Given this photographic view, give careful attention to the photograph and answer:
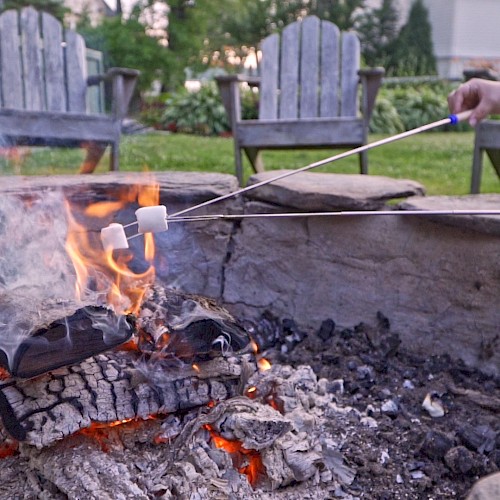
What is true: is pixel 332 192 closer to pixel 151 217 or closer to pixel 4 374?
pixel 151 217

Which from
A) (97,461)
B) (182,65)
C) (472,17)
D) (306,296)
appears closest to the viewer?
(97,461)

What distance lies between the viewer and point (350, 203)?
2.56 meters

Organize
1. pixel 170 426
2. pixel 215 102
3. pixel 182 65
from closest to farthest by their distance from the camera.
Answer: pixel 170 426
pixel 215 102
pixel 182 65

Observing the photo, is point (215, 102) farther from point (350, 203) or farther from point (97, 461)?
point (97, 461)

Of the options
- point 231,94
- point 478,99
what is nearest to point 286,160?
point 231,94

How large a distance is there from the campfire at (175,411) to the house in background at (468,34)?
17.6m

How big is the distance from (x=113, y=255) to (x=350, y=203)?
88 centimetres

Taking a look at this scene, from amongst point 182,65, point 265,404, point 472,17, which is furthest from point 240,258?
point 472,17

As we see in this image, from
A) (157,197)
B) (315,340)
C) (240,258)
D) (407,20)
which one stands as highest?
(407,20)

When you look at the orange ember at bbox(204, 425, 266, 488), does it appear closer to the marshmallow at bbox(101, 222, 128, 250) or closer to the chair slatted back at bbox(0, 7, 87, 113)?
the marshmallow at bbox(101, 222, 128, 250)

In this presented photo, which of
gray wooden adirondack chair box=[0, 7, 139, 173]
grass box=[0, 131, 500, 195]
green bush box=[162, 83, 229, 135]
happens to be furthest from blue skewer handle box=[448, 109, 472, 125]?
green bush box=[162, 83, 229, 135]

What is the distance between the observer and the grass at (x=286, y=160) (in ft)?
16.7

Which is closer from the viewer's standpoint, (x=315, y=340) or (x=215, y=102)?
(x=315, y=340)

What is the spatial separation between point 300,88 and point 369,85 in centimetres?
64
